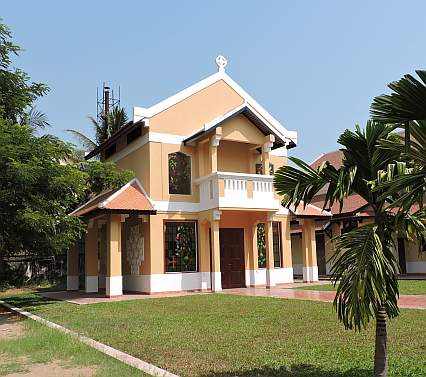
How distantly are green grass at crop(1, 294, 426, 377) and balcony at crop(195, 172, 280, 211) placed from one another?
204 inches

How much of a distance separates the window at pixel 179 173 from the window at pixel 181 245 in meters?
1.31

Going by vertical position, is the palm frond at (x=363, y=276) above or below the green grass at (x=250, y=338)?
above

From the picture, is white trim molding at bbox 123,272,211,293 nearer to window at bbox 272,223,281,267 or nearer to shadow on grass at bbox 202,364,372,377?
window at bbox 272,223,281,267

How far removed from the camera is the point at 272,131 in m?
19.9

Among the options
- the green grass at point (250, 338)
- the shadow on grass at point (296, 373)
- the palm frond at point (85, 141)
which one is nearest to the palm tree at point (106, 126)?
the palm frond at point (85, 141)

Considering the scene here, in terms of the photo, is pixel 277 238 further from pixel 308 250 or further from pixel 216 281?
pixel 216 281

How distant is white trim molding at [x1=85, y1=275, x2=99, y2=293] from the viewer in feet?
67.4

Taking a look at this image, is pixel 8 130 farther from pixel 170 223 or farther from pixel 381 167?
pixel 381 167

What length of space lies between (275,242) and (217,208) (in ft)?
15.2

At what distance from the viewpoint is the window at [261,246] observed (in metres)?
21.0

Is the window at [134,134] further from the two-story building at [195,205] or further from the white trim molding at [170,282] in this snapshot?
the white trim molding at [170,282]

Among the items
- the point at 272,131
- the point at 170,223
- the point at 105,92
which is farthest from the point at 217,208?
the point at 105,92

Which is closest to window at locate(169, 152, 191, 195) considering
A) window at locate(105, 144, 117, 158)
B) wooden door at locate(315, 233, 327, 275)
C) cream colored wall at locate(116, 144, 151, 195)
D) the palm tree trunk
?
cream colored wall at locate(116, 144, 151, 195)

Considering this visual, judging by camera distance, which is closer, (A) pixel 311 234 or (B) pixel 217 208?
(B) pixel 217 208
